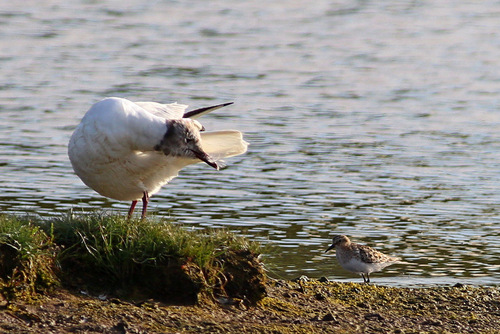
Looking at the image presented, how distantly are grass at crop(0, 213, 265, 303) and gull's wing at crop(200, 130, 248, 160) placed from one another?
73.0 inches

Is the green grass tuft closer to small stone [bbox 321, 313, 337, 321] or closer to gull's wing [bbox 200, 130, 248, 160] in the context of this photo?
small stone [bbox 321, 313, 337, 321]

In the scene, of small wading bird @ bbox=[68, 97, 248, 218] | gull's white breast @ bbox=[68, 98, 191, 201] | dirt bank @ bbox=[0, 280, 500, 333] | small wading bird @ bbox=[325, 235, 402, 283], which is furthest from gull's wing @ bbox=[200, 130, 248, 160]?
small wading bird @ bbox=[325, 235, 402, 283]

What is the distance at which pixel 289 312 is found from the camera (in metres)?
7.72

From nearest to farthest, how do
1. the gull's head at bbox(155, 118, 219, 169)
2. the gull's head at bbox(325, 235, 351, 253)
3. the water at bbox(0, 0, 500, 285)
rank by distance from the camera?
the gull's head at bbox(155, 118, 219, 169) → the gull's head at bbox(325, 235, 351, 253) → the water at bbox(0, 0, 500, 285)

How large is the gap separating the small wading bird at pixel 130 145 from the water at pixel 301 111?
213 cm

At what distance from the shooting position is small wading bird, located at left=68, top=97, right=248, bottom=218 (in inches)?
313

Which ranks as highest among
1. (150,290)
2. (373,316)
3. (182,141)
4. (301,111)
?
(182,141)

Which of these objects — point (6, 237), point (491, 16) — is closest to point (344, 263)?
point (6, 237)

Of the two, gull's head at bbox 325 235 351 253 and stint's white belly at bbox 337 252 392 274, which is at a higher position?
gull's head at bbox 325 235 351 253

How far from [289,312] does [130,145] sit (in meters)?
1.95

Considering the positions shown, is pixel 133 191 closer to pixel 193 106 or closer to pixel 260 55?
pixel 193 106

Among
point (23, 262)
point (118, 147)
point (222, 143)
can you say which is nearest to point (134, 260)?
point (23, 262)

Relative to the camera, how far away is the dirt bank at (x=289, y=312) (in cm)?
674

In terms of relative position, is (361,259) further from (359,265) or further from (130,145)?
(130,145)
